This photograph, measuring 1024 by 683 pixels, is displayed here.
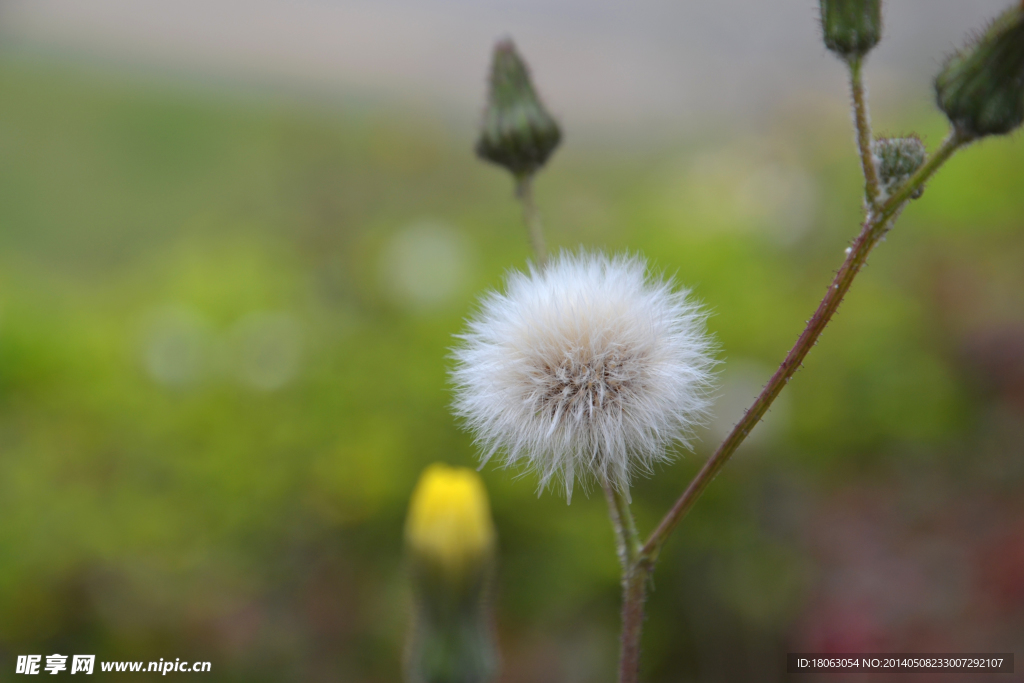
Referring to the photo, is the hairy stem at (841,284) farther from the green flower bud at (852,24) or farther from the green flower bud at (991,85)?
the green flower bud at (852,24)

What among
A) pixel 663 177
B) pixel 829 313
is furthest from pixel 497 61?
pixel 663 177

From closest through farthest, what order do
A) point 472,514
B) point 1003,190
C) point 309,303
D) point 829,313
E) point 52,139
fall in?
point 829,313 < point 472,514 < point 309,303 < point 1003,190 < point 52,139

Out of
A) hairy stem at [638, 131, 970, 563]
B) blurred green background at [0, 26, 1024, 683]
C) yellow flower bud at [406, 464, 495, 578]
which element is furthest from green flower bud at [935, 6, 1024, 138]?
blurred green background at [0, 26, 1024, 683]

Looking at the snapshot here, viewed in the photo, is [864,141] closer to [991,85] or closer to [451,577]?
[991,85]

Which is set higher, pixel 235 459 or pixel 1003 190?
pixel 1003 190

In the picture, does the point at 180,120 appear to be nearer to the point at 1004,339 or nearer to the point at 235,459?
the point at 235,459

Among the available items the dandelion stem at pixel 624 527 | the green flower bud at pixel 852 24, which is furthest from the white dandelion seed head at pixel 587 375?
the green flower bud at pixel 852 24

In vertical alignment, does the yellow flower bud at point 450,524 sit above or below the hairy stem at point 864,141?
below
